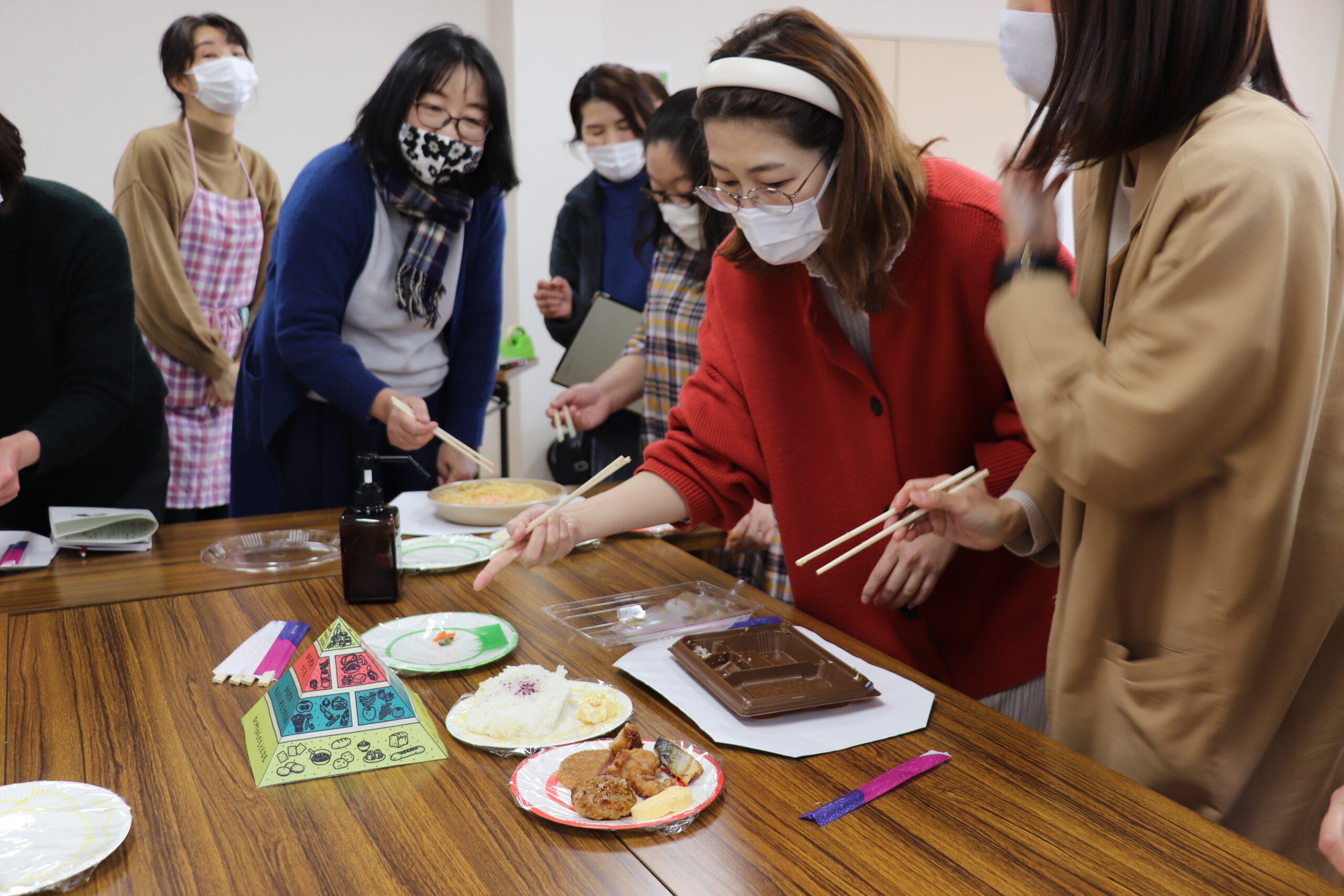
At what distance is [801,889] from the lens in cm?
86

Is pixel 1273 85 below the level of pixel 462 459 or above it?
above

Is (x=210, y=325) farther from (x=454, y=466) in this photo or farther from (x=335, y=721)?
(x=335, y=721)

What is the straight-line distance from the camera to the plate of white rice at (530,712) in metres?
1.11

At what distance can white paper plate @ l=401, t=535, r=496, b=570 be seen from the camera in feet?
5.65

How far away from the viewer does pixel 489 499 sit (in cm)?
208

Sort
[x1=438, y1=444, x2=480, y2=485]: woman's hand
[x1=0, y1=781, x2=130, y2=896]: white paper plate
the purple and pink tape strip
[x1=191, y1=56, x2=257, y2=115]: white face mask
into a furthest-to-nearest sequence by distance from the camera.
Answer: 1. [x1=191, y1=56, x2=257, y2=115]: white face mask
2. [x1=438, y1=444, x2=480, y2=485]: woman's hand
3. the purple and pink tape strip
4. [x1=0, y1=781, x2=130, y2=896]: white paper plate

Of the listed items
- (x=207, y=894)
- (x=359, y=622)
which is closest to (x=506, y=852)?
(x=207, y=894)

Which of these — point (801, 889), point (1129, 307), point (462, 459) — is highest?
point (1129, 307)

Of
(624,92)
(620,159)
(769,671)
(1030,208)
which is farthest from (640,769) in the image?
(624,92)

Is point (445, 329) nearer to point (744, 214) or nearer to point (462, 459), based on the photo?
point (462, 459)

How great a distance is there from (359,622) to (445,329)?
1.24 meters

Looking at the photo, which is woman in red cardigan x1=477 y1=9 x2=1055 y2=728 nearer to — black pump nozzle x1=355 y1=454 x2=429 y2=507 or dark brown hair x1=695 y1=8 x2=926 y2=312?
dark brown hair x1=695 y1=8 x2=926 y2=312

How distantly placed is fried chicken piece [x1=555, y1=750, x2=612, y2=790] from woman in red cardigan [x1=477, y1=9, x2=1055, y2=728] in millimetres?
420

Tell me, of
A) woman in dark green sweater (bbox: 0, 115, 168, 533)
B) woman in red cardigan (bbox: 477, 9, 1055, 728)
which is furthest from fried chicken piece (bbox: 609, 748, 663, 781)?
woman in dark green sweater (bbox: 0, 115, 168, 533)
